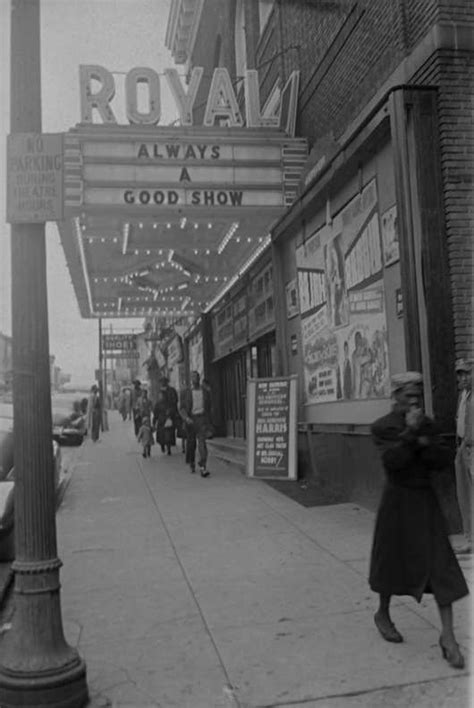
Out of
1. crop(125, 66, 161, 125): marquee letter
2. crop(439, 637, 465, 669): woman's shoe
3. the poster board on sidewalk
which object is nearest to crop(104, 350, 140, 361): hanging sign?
the poster board on sidewalk

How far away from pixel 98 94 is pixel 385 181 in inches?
185

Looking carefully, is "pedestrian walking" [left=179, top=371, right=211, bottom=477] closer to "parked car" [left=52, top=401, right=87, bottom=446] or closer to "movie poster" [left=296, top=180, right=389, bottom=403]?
"movie poster" [left=296, top=180, right=389, bottom=403]

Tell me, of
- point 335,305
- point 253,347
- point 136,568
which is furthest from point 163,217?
point 136,568

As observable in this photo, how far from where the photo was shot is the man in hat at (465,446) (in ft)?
21.5

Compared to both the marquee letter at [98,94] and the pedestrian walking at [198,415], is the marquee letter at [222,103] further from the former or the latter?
the pedestrian walking at [198,415]

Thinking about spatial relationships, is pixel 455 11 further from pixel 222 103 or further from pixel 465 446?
pixel 222 103

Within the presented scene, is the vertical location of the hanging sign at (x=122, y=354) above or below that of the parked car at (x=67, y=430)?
above

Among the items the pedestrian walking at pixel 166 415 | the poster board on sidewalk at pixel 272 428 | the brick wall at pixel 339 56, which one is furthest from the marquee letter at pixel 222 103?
the pedestrian walking at pixel 166 415

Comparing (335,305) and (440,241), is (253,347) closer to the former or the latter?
(335,305)

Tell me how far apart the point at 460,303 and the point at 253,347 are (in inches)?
361

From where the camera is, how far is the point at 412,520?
4328mm

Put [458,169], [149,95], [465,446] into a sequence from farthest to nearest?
[149,95]
[458,169]
[465,446]

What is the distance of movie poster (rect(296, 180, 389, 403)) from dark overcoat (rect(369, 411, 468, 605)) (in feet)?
13.2

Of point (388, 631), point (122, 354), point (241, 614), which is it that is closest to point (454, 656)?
point (388, 631)
